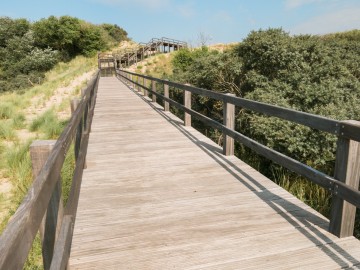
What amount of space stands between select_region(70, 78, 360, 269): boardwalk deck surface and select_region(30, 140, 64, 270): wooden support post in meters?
0.59

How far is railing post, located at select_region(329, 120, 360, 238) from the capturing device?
2.63m

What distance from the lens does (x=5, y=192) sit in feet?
20.4

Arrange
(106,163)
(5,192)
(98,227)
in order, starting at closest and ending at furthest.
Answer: (98,227), (106,163), (5,192)

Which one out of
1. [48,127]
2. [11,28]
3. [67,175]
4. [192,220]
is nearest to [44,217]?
[192,220]

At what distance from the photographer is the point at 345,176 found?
267 centimetres

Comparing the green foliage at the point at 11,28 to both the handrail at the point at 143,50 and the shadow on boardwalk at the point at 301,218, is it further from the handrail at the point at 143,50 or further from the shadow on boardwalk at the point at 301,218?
the shadow on boardwalk at the point at 301,218

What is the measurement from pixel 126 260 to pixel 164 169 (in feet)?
7.71

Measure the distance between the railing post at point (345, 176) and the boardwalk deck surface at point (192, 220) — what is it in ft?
0.37

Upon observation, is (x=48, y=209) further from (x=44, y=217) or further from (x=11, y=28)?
(x=11, y=28)

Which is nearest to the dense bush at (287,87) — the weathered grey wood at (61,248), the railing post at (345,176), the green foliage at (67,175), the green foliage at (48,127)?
the railing post at (345,176)

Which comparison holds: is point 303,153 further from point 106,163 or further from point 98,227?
point 98,227

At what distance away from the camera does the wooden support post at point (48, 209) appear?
192 centimetres

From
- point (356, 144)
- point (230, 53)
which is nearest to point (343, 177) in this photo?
point (356, 144)

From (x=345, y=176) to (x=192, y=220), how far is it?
144 cm
